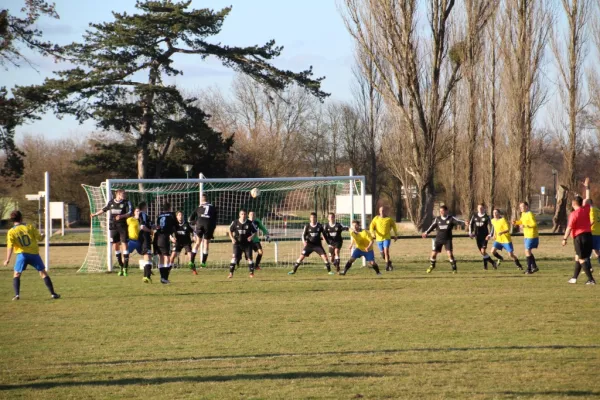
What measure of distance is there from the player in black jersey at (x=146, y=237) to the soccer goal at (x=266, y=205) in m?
2.67

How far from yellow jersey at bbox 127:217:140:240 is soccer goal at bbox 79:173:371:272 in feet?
5.48

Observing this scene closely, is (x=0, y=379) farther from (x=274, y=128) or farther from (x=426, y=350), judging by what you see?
(x=274, y=128)

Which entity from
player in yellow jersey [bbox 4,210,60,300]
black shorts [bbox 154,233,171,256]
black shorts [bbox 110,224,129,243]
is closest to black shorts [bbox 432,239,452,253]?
black shorts [bbox 154,233,171,256]

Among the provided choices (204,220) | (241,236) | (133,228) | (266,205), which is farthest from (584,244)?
(266,205)

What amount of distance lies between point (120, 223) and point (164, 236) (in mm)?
3891

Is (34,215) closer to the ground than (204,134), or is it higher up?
closer to the ground

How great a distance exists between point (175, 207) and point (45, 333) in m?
19.9

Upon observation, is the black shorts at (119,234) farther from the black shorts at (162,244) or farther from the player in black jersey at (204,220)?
the black shorts at (162,244)

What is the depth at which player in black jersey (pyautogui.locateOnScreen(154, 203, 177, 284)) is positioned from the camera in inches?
668

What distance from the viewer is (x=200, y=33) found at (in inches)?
1462

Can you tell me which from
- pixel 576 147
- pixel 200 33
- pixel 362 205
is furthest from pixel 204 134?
pixel 576 147

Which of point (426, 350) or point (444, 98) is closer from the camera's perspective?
point (426, 350)

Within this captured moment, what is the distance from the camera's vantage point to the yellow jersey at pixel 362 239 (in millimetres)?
18969

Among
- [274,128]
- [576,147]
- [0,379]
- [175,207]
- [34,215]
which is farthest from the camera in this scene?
[274,128]
